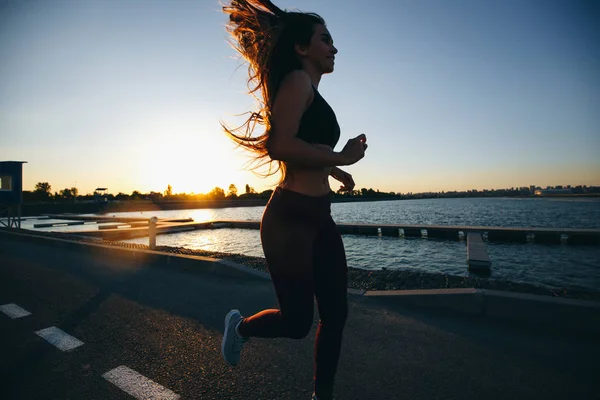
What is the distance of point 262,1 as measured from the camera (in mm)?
1872

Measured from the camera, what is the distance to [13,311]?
369 cm

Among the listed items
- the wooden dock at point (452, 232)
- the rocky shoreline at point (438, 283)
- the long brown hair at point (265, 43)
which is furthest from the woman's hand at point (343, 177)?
the wooden dock at point (452, 232)

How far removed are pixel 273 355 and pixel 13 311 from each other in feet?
11.7

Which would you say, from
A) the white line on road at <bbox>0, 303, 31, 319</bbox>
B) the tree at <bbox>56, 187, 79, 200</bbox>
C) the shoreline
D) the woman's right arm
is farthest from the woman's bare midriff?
the tree at <bbox>56, 187, 79, 200</bbox>

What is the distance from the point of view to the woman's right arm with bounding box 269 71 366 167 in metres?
1.45

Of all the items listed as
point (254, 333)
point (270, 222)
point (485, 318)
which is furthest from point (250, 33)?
point (485, 318)

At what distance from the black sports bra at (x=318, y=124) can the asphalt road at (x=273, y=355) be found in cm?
173

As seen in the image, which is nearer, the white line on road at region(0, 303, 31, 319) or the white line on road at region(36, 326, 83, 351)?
the white line on road at region(36, 326, 83, 351)

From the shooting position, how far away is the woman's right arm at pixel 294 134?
1452 millimetres

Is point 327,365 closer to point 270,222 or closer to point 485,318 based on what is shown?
point 270,222

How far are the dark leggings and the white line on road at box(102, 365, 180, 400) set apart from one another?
0.90 metres

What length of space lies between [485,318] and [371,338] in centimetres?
142

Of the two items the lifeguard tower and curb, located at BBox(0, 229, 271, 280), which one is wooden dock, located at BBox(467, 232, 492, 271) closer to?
curb, located at BBox(0, 229, 271, 280)

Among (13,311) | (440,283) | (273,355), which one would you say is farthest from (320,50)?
(13,311)
